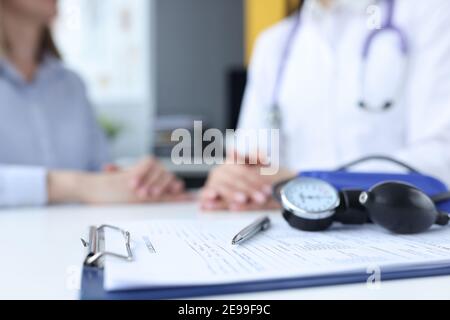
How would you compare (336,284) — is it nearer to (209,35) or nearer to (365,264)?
(365,264)

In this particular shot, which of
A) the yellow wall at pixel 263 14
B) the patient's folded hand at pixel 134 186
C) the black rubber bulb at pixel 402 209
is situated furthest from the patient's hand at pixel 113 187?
the yellow wall at pixel 263 14

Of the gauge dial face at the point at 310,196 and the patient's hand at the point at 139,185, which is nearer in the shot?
the gauge dial face at the point at 310,196

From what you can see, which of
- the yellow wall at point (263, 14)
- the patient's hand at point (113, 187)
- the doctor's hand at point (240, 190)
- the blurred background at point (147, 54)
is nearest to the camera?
the doctor's hand at point (240, 190)

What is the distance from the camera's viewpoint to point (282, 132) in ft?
3.33

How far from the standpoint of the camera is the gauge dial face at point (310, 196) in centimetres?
48

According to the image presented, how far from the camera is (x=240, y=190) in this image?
729mm

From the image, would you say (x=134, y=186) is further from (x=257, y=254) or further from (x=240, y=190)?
(x=257, y=254)

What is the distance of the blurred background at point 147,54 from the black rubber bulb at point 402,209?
7.07 feet

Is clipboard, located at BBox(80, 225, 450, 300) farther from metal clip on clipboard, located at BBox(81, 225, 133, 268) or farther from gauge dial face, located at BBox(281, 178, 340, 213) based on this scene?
gauge dial face, located at BBox(281, 178, 340, 213)

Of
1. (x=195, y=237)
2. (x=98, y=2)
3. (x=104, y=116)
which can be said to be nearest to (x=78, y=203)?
(x=195, y=237)

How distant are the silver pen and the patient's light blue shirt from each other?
24.6 inches

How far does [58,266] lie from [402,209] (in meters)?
0.33

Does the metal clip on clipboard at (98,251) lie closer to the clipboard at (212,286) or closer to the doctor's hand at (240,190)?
the clipboard at (212,286)

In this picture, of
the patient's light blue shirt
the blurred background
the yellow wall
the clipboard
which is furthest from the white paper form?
the blurred background
